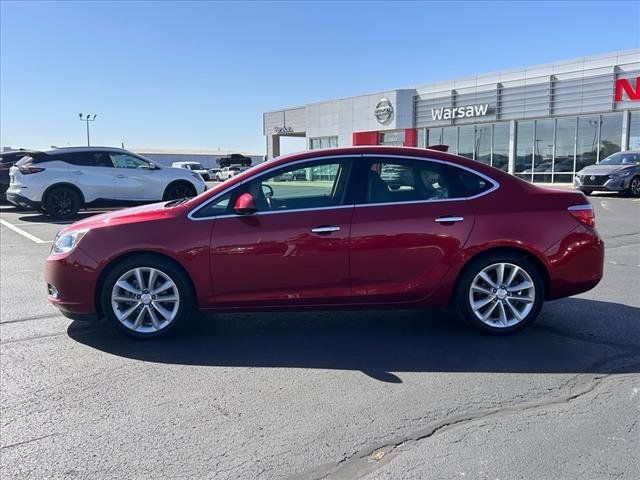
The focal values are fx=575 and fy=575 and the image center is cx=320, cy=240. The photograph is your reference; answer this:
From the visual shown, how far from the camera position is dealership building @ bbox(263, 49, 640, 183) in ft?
89.0

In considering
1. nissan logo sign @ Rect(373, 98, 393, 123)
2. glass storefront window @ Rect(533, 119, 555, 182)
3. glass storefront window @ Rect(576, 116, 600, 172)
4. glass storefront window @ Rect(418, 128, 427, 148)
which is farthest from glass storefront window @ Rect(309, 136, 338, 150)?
glass storefront window @ Rect(576, 116, 600, 172)

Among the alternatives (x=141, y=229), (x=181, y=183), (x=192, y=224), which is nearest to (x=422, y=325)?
(x=192, y=224)

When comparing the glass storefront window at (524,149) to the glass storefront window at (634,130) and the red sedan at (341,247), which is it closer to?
the glass storefront window at (634,130)

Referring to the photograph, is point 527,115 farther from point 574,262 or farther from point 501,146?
point 574,262

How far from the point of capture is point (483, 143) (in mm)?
33562

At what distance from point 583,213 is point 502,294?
1015 millimetres

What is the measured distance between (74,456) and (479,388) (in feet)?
8.36

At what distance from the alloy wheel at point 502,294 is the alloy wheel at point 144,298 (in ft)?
8.45

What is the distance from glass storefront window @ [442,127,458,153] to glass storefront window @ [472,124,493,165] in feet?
5.10

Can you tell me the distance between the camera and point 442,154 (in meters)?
5.14

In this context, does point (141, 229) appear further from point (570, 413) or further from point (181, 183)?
point (181, 183)

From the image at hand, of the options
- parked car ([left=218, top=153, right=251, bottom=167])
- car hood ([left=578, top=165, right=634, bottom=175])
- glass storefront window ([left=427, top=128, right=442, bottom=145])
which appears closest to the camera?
car hood ([left=578, top=165, right=634, bottom=175])

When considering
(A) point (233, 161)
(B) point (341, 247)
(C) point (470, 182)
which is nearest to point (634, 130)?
(C) point (470, 182)

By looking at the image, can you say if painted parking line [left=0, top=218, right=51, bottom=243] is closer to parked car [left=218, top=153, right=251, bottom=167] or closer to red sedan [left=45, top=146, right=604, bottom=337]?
red sedan [left=45, top=146, right=604, bottom=337]
